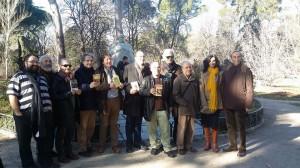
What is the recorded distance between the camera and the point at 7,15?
20.0m

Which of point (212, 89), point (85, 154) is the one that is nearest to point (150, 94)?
point (212, 89)

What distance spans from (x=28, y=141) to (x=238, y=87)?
12.3 feet

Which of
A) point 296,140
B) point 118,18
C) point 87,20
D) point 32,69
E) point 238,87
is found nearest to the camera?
point 32,69

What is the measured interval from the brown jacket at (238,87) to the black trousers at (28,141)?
3.24 m

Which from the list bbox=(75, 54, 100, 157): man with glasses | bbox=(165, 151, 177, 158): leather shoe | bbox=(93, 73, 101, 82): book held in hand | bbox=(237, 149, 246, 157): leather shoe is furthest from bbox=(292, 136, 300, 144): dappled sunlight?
bbox=(93, 73, 101, 82): book held in hand

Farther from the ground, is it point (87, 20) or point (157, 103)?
point (87, 20)

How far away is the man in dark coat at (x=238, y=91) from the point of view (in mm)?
7215

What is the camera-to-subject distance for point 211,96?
7629mm

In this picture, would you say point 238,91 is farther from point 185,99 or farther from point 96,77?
point 96,77

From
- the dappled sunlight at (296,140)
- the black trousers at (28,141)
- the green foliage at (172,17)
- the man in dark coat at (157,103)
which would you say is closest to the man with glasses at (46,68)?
the black trousers at (28,141)

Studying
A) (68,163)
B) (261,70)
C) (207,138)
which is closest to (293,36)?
(261,70)

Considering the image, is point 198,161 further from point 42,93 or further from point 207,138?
point 42,93

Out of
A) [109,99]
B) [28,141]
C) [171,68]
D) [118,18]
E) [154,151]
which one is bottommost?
[154,151]

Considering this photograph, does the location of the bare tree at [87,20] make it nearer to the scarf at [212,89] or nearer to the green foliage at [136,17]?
the green foliage at [136,17]
